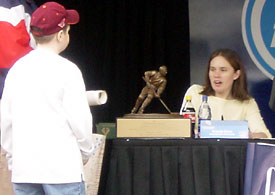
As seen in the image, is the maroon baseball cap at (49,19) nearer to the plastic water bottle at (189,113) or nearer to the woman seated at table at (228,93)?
the plastic water bottle at (189,113)

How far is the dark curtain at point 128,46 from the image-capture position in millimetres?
4801

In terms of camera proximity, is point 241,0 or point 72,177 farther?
point 241,0

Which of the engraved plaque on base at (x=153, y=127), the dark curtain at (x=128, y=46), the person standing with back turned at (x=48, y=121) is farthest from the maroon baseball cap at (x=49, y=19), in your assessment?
the dark curtain at (x=128, y=46)

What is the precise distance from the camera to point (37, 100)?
2176 millimetres

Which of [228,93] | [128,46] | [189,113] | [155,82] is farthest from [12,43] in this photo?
[128,46]

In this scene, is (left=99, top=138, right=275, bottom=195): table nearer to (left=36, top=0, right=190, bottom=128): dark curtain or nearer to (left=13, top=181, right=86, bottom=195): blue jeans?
(left=13, top=181, right=86, bottom=195): blue jeans

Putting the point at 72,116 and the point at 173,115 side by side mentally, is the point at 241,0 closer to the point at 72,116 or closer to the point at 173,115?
the point at 173,115

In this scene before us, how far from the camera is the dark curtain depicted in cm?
480

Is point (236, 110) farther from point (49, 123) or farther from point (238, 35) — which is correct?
point (49, 123)

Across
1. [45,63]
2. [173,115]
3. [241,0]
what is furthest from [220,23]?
[45,63]

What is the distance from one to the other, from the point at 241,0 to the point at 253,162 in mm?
2048

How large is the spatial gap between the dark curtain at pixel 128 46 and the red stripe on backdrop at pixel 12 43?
1754 mm

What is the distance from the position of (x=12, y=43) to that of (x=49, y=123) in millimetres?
1008

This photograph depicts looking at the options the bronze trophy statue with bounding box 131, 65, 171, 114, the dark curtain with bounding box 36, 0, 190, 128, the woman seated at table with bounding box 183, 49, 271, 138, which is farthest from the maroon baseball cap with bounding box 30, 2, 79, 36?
the dark curtain with bounding box 36, 0, 190, 128
